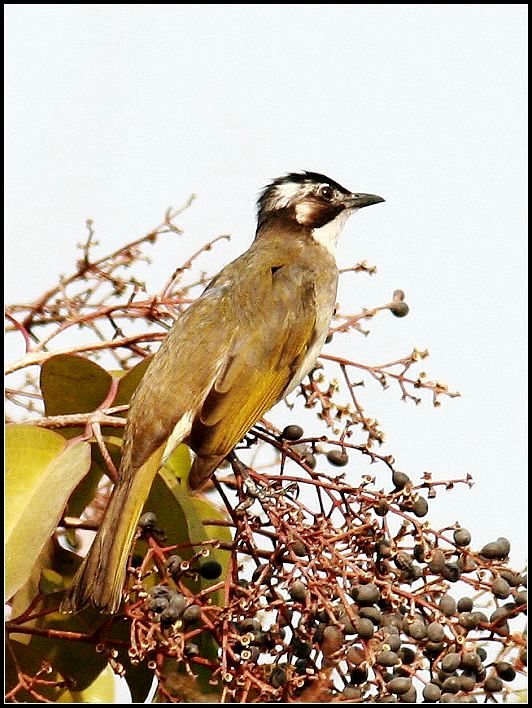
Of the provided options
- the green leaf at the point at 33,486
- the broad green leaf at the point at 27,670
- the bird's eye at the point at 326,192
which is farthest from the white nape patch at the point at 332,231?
the broad green leaf at the point at 27,670

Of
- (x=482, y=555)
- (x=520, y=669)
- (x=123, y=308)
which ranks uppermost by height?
(x=123, y=308)

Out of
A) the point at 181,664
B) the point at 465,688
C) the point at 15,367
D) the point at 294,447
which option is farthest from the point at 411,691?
the point at 15,367

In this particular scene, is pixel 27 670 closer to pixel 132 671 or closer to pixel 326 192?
pixel 132 671

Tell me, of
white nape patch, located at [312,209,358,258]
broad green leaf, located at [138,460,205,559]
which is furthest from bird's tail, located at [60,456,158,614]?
white nape patch, located at [312,209,358,258]

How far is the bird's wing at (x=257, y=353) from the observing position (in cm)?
391

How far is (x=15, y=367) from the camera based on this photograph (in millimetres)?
3408

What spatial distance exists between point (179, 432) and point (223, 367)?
37 cm

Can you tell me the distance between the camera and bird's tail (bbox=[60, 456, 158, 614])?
3025 millimetres

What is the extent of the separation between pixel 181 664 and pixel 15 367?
110 centimetres

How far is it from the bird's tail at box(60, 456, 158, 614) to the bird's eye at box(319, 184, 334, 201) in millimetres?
2232

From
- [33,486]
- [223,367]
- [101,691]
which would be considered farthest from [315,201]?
[101,691]

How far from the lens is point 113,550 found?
3.23 metres

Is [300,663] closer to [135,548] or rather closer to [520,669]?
[520,669]

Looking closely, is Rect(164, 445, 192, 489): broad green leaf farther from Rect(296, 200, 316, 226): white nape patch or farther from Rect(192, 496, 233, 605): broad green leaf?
Rect(296, 200, 316, 226): white nape patch
